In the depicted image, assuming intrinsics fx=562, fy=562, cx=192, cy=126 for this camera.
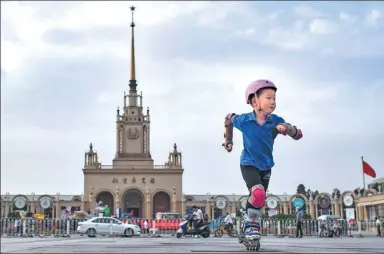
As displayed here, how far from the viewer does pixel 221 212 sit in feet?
239

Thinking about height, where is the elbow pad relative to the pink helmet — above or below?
below

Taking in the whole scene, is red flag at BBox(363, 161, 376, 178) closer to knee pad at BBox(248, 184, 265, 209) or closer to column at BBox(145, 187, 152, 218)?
knee pad at BBox(248, 184, 265, 209)

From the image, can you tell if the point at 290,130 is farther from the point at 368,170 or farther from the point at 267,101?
the point at 368,170

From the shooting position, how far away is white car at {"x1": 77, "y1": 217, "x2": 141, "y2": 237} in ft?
82.2

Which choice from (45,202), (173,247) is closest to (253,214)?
(173,247)

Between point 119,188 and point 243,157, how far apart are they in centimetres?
5921

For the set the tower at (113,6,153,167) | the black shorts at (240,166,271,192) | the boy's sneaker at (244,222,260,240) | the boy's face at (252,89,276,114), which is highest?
the tower at (113,6,153,167)

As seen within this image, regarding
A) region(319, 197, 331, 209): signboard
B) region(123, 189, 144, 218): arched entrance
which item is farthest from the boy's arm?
region(123, 189, 144, 218): arched entrance

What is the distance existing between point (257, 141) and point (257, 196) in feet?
2.74

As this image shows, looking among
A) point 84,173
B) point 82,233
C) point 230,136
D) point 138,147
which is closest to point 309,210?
point 138,147

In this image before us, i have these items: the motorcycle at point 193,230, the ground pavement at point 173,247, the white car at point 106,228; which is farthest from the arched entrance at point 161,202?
the ground pavement at point 173,247

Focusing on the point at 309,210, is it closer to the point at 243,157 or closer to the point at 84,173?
the point at 84,173

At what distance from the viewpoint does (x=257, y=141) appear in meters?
8.53

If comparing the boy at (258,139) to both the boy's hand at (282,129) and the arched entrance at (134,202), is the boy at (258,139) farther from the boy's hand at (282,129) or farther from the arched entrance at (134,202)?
the arched entrance at (134,202)
